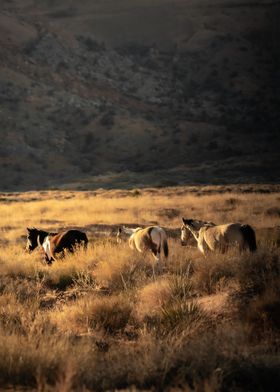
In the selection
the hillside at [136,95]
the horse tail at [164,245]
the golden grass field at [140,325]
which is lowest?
the golden grass field at [140,325]

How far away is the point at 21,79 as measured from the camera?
8988 cm

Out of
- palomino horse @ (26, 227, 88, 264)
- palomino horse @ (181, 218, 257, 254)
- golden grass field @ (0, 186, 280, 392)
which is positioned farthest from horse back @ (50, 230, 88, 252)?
palomino horse @ (181, 218, 257, 254)

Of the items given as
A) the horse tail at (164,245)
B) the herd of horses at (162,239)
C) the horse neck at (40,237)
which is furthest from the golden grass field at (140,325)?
the horse neck at (40,237)

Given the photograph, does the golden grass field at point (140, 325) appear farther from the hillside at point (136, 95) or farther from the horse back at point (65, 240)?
the hillside at point (136, 95)

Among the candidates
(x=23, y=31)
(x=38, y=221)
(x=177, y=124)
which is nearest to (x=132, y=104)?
(x=177, y=124)

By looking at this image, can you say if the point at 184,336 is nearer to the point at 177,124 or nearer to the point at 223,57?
the point at 177,124

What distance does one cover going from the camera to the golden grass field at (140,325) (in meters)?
5.07

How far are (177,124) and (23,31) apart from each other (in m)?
40.1

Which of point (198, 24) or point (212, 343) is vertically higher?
point (198, 24)

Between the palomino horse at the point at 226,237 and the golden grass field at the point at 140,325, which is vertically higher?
the palomino horse at the point at 226,237

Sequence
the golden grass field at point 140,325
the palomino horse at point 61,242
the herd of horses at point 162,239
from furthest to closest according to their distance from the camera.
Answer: the palomino horse at point 61,242, the herd of horses at point 162,239, the golden grass field at point 140,325

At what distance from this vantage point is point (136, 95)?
101625 millimetres

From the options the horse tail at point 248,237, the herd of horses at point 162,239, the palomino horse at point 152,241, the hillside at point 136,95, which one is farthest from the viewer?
the hillside at point 136,95

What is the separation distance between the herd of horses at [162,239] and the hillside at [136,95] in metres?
44.9
